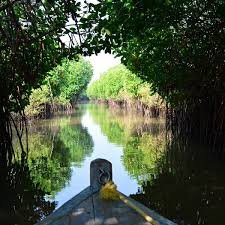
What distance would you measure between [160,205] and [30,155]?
6985mm

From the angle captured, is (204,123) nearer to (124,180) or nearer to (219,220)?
(124,180)

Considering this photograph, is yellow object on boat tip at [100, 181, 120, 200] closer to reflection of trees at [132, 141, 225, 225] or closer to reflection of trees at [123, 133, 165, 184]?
reflection of trees at [132, 141, 225, 225]

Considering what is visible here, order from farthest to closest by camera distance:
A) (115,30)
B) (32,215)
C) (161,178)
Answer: (161,178) < (115,30) < (32,215)

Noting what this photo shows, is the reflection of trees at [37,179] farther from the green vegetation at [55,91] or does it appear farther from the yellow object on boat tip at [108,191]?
the green vegetation at [55,91]

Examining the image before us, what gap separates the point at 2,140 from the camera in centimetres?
1088

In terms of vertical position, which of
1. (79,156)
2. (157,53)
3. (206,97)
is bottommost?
(79,156)

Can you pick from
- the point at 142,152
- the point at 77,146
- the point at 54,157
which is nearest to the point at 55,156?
the point at 54,157

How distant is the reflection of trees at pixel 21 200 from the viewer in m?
6.68

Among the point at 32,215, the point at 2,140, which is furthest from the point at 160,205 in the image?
the point at 2,140

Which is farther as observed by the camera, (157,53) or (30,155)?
(30,155)

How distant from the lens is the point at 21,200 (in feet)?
25.4

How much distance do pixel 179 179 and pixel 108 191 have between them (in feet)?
18.8

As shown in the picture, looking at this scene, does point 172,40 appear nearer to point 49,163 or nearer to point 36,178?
point 49,163

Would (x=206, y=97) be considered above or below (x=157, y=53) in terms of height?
below
